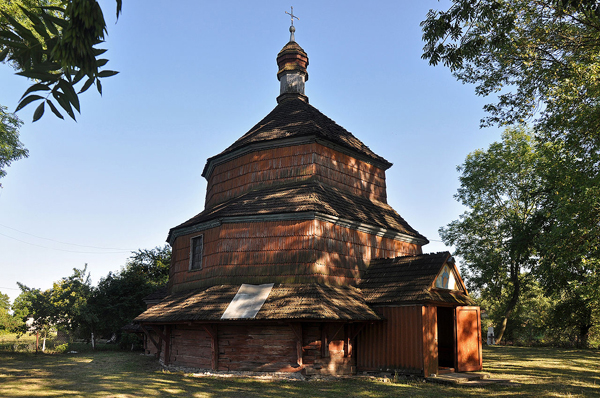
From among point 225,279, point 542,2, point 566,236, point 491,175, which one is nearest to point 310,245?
point 225,279

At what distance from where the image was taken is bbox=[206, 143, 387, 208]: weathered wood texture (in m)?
19.2

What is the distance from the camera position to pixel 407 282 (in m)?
16.1

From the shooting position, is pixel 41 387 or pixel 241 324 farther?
pixel 241 324

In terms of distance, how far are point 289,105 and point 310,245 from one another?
32.9 feet

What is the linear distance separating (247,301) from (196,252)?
16.4 ft

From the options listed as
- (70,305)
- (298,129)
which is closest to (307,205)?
(298,129)

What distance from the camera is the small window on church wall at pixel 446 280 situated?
16225mm

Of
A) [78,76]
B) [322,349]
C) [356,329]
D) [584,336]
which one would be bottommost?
[584,336]

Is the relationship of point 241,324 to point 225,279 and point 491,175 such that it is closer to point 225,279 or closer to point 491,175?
point 225,279

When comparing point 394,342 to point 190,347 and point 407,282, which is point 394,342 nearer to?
point 407,282

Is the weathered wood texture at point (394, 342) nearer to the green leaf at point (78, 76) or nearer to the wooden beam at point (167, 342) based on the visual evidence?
the wooden beam at point (167, 342)

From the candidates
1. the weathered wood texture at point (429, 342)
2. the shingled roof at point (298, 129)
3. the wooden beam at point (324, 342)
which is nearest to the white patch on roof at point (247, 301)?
the wooden beam at point (324, 342)

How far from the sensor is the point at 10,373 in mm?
16156

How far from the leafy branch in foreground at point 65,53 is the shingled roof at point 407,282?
13.6 m
